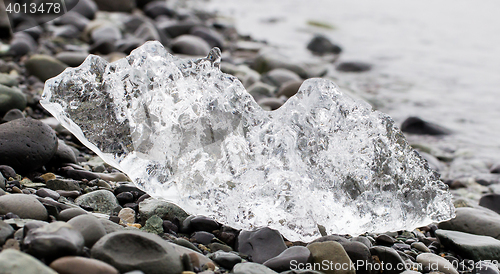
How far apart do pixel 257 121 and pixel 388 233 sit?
3.23 feet

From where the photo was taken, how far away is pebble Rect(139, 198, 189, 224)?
7.54ft

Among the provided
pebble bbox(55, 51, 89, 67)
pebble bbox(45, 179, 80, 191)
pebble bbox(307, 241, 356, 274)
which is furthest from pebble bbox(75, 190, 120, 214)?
pebble bbox(55, 51, 89, 67)

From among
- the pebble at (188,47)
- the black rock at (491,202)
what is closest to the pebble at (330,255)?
the black rock at (491,202)

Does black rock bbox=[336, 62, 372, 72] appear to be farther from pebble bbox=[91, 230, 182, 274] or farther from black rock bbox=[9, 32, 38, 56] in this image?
pebble bbox=[91, 230, 182, 274]

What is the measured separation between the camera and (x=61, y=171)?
267cm

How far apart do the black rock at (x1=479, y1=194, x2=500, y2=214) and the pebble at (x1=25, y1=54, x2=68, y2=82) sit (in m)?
3.91

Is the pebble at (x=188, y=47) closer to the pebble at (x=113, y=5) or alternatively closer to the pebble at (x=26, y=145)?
the pebble at (x=113, y=5)

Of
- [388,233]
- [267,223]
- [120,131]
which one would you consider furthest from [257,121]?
[388,233]

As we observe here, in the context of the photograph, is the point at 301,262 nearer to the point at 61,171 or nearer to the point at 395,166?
the point at 395,166

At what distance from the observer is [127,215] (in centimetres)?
231

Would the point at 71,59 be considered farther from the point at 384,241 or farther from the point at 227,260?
the point at 384,241

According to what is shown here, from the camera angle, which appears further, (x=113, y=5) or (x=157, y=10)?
(x=157, y=10)

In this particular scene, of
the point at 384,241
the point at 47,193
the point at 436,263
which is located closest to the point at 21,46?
the point at 47,193

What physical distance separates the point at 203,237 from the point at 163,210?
0.27m
